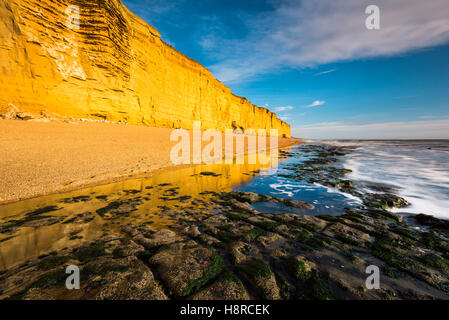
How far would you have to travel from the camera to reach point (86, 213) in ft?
12.5

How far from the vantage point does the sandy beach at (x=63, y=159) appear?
4978 mm

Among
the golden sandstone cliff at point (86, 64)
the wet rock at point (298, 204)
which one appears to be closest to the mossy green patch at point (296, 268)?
the wet rock at point (298, 204)

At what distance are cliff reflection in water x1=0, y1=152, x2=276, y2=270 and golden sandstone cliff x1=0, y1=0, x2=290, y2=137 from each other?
37.5 ft

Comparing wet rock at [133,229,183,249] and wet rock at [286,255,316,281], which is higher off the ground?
wet rock at [133,229,183,249]

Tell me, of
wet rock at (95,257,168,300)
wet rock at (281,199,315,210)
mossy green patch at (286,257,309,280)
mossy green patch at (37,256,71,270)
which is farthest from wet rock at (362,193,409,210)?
mossy green patch at (37,256,71,270)

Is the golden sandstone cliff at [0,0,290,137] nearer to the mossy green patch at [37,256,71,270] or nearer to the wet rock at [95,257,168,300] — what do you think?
the mossy green patch at [37,256,71,270]

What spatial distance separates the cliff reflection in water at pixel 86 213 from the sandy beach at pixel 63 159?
26.3 inches

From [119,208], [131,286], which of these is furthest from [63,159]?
[131,286]

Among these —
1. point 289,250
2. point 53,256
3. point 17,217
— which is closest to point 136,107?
point 17,217

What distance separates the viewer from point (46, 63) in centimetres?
1120

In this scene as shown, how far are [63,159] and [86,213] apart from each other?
189 inches

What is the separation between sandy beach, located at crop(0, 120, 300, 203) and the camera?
498 cm

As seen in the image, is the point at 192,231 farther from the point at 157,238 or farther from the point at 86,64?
the point at 86,64
